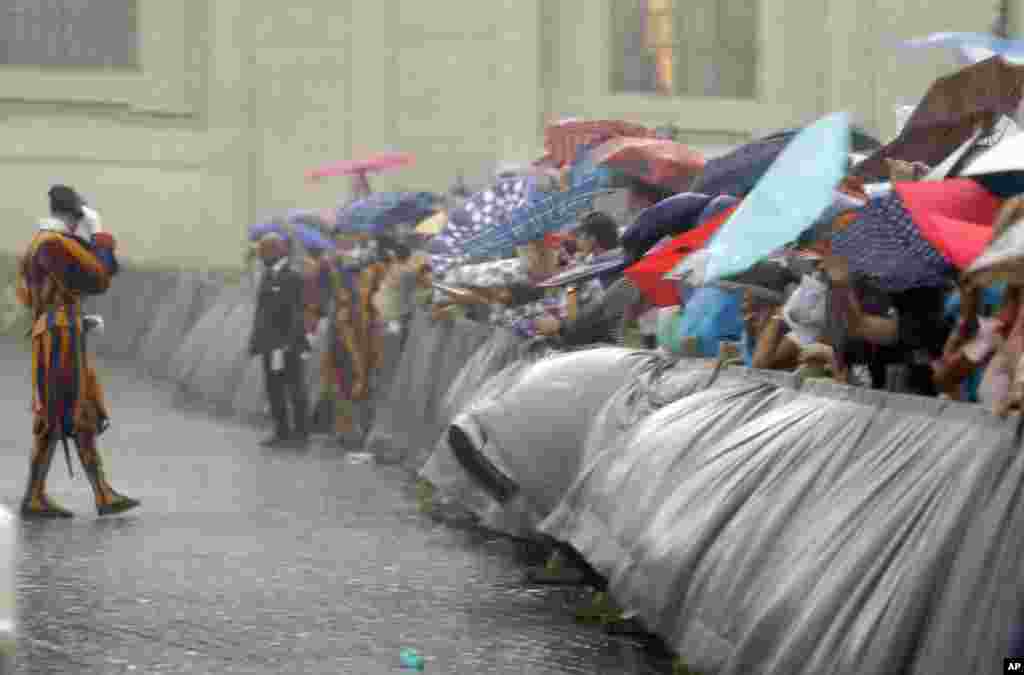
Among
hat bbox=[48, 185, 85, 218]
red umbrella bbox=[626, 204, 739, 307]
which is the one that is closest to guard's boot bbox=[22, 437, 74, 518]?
hat bbox=[48, 185, 85, 218]

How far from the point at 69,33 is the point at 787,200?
31547 mm

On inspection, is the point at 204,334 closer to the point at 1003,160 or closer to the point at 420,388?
the point at 420,388

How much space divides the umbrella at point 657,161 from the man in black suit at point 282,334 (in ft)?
22.4

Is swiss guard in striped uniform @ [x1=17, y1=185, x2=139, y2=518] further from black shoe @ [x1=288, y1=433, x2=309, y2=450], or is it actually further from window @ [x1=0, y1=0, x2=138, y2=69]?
window @ [x1=0, y1=0, x2=138, y2=69]

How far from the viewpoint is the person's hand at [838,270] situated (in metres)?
8.95

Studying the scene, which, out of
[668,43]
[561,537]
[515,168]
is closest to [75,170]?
[668,43]

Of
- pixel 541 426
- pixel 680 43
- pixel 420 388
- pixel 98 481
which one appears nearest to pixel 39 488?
pixel 98 481

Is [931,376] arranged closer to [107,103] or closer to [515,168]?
[515,168]

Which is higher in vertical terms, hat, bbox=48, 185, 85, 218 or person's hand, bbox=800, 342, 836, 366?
hat, bbox=48, 185, 85, 218

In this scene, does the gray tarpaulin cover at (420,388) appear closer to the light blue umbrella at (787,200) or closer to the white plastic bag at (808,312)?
the white plastic bag at (808,312)

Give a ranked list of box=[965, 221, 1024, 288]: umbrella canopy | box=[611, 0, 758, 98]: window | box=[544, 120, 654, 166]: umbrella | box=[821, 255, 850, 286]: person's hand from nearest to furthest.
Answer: box=[965, 221, 1024, 288]: umbrella canopy
box=[821, 255, 850, 286]: person's hand
box=[544, 120, 654, 166]: umbrella
box=[611, 0, 758, 98]: window

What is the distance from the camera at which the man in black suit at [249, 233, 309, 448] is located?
2125cm

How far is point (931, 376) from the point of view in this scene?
8.83 metres

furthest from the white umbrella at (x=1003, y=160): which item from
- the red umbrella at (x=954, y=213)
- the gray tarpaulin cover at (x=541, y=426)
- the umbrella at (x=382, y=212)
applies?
the umbrella at (x=382, y=212)
